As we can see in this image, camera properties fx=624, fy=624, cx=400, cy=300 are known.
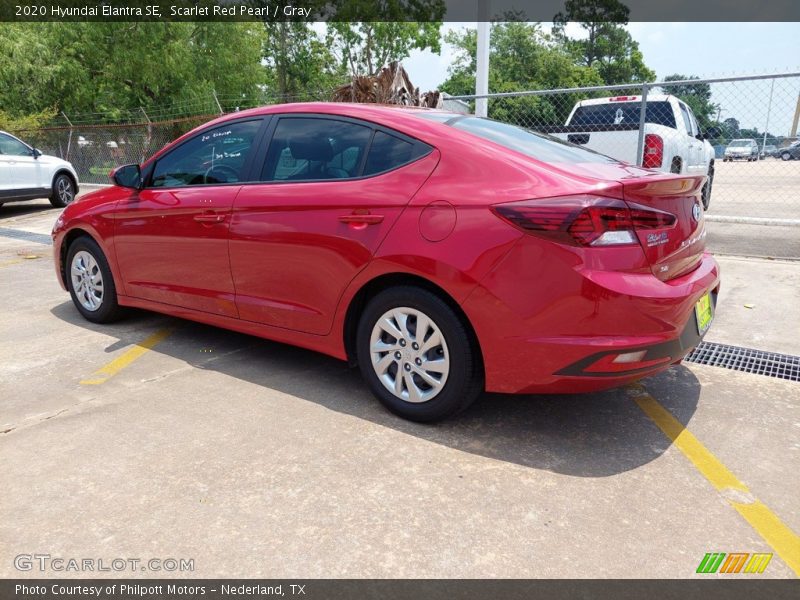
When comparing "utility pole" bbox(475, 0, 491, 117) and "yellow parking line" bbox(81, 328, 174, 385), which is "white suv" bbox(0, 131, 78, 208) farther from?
"yellow parking line" bbox(81, 328, 174, 385)

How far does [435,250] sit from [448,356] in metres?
0.52

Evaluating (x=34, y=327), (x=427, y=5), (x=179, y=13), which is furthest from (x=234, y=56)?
(x=34, y=327)

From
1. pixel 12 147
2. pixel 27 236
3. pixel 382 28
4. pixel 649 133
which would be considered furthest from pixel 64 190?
pixel 382 28

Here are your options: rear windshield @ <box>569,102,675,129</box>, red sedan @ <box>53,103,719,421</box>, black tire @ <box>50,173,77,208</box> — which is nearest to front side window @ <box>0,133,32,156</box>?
black tire @ <box>50,173,77,208</box>

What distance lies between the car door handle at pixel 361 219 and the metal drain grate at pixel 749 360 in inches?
89.7

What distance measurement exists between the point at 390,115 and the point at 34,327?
11.4ft

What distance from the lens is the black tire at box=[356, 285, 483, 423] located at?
2981 mm

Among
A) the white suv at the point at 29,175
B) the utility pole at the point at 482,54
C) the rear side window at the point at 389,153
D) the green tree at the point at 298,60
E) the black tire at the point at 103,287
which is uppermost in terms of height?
the green tree at the point at 298,60

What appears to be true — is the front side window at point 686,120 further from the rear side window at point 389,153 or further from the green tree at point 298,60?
the green tree at point 298,60

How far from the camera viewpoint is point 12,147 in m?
11.9

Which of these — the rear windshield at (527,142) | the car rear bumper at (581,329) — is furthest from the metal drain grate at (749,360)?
the rear windshield at (527,142)

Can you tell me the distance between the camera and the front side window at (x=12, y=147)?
38.5ft
